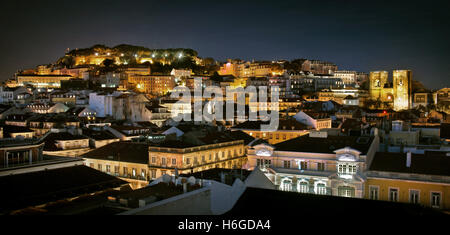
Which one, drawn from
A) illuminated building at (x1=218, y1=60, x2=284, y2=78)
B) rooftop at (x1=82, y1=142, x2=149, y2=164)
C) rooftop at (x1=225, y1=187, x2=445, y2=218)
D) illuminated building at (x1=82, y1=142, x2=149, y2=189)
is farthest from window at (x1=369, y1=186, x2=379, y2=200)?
illuminated building at (x1=218, y1=60, x2=284, y2=78)

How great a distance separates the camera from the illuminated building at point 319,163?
25438 millimetres

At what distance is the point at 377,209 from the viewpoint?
14.5 m

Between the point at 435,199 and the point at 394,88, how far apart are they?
98.5m

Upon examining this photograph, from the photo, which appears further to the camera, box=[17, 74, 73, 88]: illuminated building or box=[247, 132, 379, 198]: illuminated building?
box=[17, 74, 73, 88]: illuminated building

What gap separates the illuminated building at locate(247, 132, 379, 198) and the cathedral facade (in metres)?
90.8

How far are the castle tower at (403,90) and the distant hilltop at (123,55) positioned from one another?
7696cm

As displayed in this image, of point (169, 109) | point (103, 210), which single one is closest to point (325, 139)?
point (103, 210)

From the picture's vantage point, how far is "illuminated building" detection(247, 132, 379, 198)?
25.4m

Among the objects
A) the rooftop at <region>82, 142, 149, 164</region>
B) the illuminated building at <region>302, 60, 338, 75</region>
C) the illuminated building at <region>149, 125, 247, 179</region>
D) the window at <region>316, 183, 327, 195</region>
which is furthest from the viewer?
the illuminated building at <region>302, 60, 338, 75</region>

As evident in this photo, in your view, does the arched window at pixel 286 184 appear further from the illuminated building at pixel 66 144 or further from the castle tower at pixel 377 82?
the castle tower at pixel 377 82

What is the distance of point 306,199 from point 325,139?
14.3 meters

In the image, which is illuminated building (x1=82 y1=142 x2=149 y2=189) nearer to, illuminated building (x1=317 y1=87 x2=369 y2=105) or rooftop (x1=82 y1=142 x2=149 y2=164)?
rooftop (x1=82 y1=142 x2=149 y2=164)

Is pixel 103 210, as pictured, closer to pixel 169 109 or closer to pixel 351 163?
pixel 351 163

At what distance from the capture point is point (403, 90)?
366 ft
